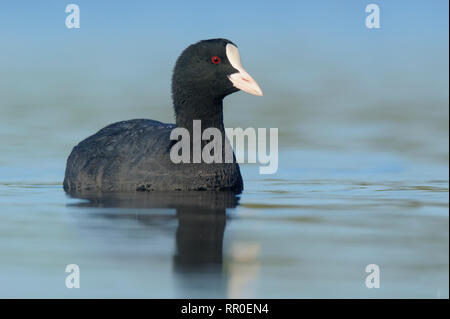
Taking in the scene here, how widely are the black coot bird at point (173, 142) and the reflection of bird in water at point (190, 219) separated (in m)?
0.19

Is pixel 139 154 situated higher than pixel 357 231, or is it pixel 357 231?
pixel 139 154

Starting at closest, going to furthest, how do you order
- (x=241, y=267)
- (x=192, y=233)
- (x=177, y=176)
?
(x=241, y=267)
(x=192, y=233)
(x=177, y=176)

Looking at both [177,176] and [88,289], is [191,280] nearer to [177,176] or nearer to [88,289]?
[88,289]

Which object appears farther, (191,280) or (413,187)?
(413,187)

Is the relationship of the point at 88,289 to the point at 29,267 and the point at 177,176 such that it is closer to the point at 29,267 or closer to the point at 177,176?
the point at 29,267

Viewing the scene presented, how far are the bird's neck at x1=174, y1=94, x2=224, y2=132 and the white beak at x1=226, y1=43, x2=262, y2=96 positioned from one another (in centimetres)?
43

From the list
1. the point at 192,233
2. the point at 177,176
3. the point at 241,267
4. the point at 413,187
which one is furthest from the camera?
the point at 413,187

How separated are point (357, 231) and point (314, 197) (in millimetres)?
2657

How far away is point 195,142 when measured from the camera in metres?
11.1

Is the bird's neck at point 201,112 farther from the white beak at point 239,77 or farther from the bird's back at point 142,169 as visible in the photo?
the white beak at point 239,77

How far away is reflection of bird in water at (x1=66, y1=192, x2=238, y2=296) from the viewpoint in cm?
667

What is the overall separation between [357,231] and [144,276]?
242 centimetres

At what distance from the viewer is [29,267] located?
6.81 metres

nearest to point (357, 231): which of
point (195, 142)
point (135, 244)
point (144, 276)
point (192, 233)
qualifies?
point (192, 233)
